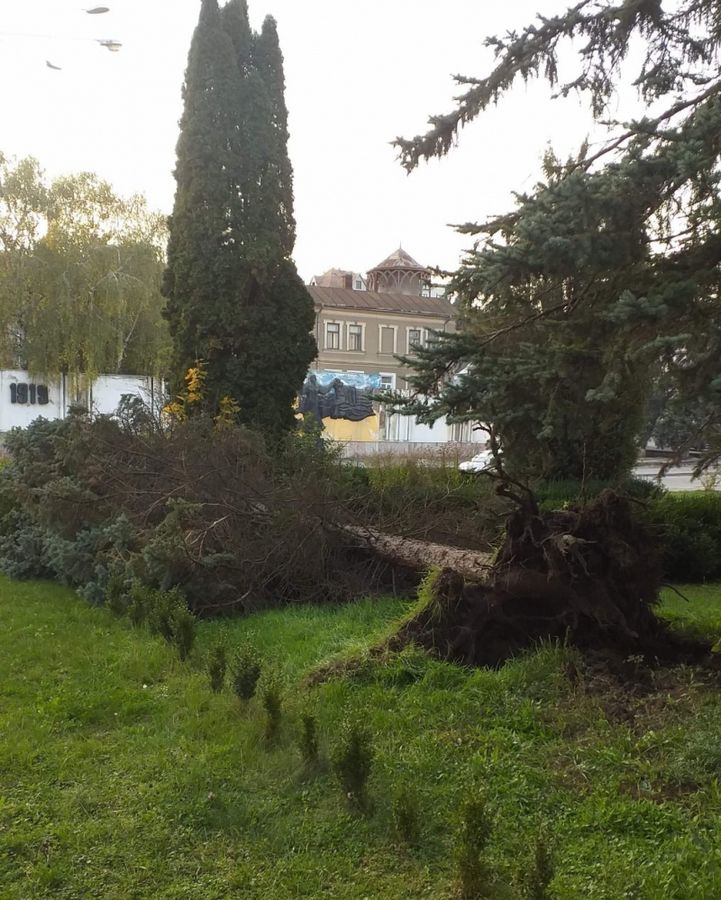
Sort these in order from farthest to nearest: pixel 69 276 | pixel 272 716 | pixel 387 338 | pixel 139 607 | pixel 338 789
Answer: pixel 387 338
pixel 69 276
pixel 139 607
pixel 272 716
pixel 338 789

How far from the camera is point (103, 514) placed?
8.12m

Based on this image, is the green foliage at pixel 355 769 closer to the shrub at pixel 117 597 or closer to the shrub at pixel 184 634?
the shrub at pixel 184 634

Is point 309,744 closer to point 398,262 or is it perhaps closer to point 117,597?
point 117,597

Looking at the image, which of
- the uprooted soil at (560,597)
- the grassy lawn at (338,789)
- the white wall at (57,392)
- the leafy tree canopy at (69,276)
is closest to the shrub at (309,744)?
the grassy lawn at (338,789)

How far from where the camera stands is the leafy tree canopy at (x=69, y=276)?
29.2m

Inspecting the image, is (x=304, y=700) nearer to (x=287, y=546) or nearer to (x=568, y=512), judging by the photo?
(x=568, y=512)

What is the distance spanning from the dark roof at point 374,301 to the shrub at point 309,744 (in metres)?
44.3

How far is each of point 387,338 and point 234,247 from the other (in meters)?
37.5

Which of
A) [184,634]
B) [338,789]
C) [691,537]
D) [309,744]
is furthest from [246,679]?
[691,537]

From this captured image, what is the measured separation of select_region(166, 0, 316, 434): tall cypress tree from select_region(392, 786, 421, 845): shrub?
864 centimetres

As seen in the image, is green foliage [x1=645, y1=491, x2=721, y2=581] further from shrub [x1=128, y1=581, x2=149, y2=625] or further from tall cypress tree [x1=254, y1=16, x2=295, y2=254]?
tall cypress tree [x1=254, y1=16, x2=295, y2=254]

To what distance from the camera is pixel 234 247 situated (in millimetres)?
11711

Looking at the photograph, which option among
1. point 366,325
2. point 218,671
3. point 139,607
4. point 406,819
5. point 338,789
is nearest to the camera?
point 406,819

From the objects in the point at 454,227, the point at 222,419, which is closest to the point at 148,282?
the point at 222,419
